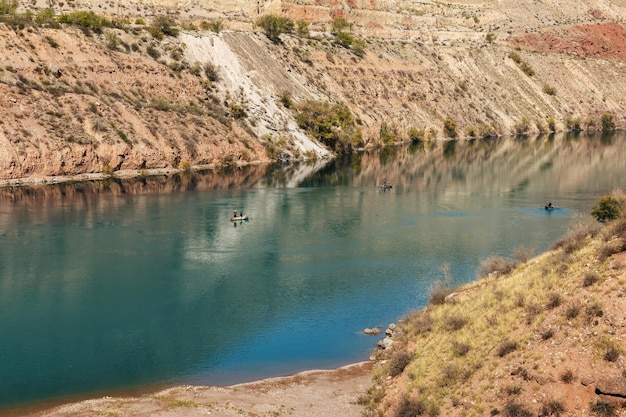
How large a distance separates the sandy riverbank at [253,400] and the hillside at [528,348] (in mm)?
1004

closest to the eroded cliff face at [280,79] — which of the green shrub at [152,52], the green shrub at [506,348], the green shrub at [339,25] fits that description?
the green shrub at [152,52]

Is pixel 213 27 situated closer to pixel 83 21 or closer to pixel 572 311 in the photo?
pixel 83 21

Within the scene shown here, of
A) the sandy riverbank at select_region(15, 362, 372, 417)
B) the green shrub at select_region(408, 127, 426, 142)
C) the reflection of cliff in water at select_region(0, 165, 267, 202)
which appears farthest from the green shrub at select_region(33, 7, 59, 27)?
the sandy riverbank at select_region(15, 362, 372, 417)

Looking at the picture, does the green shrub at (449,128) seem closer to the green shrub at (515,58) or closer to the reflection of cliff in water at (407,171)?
the reflection of cliff in water at (407,171)

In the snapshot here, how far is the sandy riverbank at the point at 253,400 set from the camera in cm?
2259

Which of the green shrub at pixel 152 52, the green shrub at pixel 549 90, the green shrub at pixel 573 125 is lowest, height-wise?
the green shrub at pixel 573 125

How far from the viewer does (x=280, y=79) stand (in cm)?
10581

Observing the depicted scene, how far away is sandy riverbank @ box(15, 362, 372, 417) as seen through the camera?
2259cm

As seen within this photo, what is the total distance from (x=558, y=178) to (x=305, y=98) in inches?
1593

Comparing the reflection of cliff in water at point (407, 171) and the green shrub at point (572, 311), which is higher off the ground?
the green shrub at point (572, 311)

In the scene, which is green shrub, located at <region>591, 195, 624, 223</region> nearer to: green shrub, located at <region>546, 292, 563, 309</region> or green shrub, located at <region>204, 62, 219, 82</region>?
green shrub, located at <region>546, 292, 563, 309</region>

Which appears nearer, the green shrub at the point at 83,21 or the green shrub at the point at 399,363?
the green shrub at the point at 399,363

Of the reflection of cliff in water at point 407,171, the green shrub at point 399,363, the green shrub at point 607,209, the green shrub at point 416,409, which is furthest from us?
the reflection of cliff in water at point 407,171

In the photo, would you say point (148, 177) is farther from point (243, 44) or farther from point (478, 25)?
point (478, 25)
